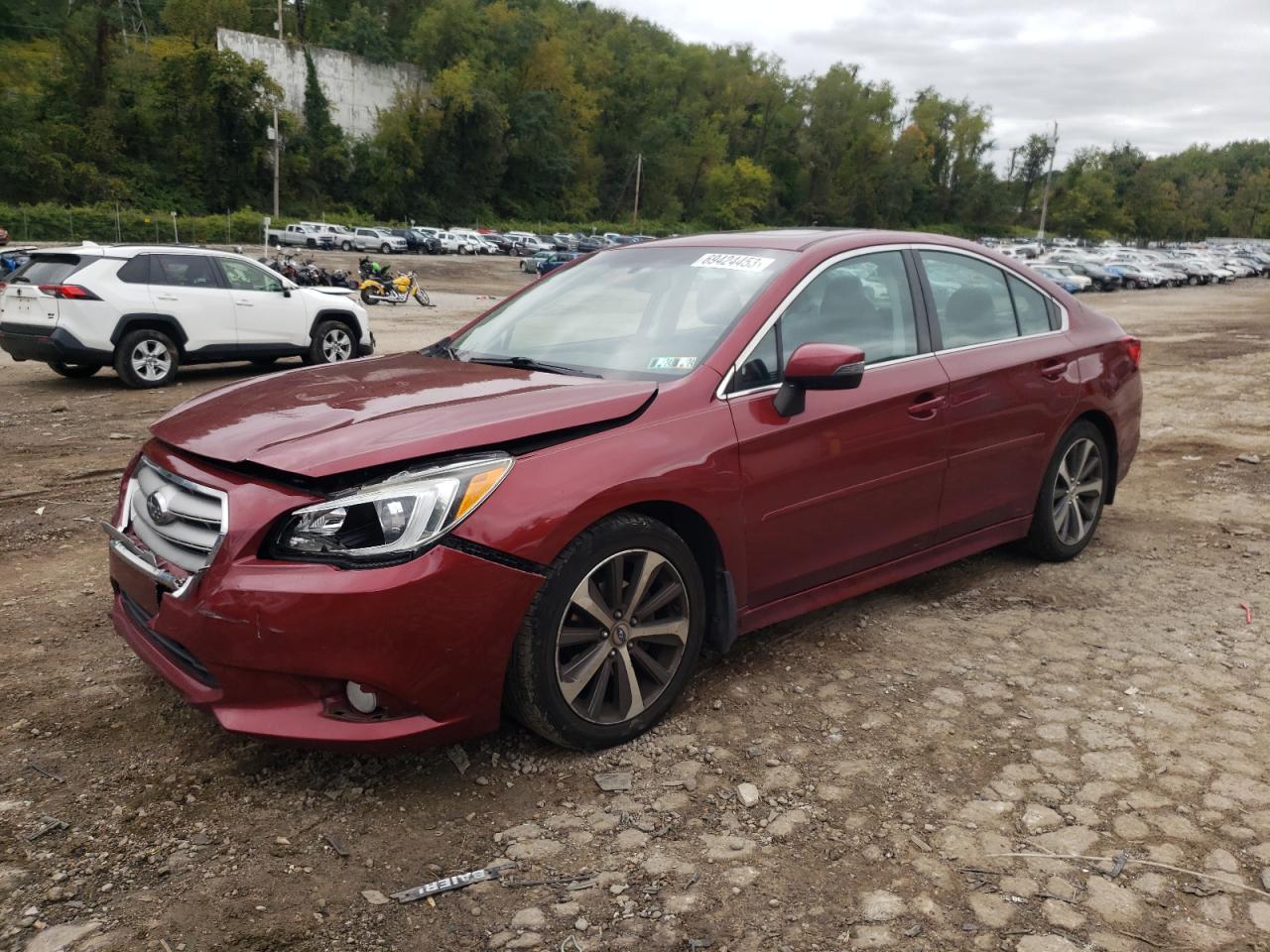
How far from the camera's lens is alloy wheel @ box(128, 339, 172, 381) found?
11266mm

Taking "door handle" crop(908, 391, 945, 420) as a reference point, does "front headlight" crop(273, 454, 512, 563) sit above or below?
below

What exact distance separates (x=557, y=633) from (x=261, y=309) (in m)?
10.7

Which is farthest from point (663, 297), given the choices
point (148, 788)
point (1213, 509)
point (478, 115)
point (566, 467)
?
point (478, 115)

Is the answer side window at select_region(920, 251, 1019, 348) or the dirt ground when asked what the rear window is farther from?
side window at select_region(920, 251, 1019, 348)

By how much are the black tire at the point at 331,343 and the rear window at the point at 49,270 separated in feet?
9.51

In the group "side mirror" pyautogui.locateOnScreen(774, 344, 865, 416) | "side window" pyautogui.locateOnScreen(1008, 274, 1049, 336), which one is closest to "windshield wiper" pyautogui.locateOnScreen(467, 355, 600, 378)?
"side mirror" pyautogui.locateOnScreen(774, 344, 865, 416)

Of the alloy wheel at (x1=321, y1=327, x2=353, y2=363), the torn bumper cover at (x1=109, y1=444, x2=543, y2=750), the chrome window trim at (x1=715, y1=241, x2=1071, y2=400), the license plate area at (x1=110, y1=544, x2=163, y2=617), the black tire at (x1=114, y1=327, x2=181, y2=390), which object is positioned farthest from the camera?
the alloy wheel at (x1=321, y1=327, x2=353, y2=363)

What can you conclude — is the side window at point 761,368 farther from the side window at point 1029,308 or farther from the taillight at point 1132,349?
the taillight at point 1132,349

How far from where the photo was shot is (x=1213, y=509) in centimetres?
656

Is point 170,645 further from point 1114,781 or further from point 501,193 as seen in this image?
point 501,193

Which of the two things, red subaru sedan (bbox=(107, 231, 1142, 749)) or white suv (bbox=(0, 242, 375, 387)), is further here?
white suv (bbox=(0, 242, 375, 387))

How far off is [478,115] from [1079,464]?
84.8 meters

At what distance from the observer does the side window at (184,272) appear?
11.6m

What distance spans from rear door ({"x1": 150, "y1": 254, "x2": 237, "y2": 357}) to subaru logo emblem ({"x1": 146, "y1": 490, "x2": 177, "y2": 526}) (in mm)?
9290
